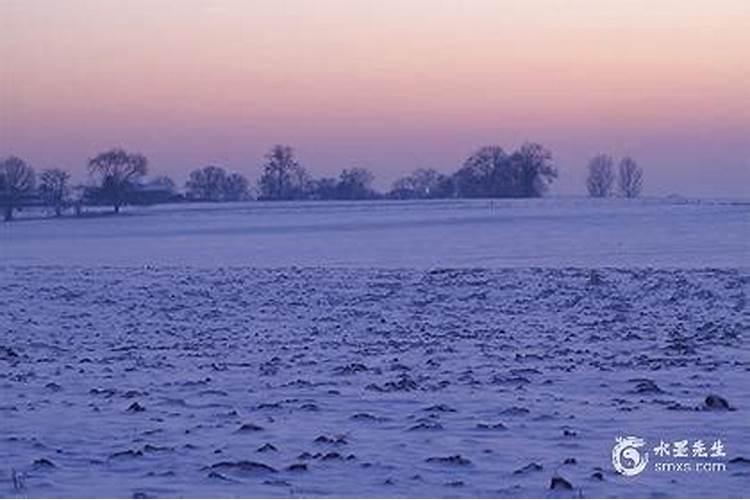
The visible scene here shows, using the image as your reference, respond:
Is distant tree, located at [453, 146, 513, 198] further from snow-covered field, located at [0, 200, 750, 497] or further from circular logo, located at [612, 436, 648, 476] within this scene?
circular logo, located at [612, 436, 648, 476]

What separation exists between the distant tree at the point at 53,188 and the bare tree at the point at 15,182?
1.64 meters

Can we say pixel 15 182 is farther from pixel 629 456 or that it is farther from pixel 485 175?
pixel 629 456

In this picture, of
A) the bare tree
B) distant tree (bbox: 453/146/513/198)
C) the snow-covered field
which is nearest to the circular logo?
the snow-covered field

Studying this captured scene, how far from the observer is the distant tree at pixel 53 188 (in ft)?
436

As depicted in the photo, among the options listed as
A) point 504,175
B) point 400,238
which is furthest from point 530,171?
point 400,238

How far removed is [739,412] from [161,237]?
185 feet

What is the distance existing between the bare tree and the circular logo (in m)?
107

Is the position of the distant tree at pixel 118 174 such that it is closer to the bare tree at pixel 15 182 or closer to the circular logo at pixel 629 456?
the bare tree at pixel 15 182

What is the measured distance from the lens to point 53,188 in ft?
454

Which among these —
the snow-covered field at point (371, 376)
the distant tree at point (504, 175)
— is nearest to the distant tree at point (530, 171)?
the distant tree at point (504, 175)

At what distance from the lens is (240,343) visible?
20469 millimetres

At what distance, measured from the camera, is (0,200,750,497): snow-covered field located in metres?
10.3

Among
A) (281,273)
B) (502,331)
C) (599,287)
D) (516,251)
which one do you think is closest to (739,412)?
(502,331)

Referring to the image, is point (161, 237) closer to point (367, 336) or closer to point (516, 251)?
point (516, 251)
